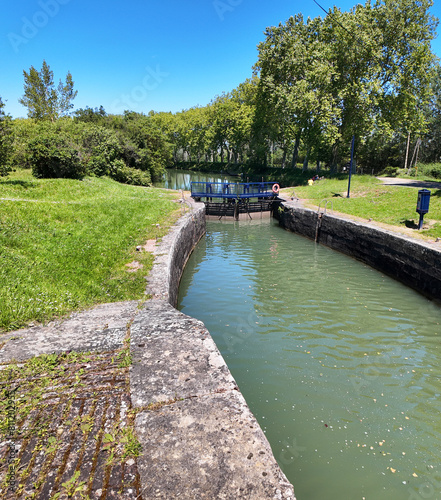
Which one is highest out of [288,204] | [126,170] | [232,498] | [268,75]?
[268,75]

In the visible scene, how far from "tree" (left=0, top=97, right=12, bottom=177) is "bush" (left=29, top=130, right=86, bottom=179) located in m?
5.57

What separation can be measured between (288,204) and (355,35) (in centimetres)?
1654

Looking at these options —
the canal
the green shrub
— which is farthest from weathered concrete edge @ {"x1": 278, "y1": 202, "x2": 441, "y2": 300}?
the canal

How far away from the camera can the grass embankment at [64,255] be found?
16.4ft

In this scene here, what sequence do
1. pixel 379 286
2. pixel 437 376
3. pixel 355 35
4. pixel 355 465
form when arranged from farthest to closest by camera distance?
1. pixel 355 35
2. pixel 379 286
3. pixel 437 376
4. pixel 355 465

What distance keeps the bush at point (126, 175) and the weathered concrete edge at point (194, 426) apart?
2384cm

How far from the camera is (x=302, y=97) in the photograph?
28562mm

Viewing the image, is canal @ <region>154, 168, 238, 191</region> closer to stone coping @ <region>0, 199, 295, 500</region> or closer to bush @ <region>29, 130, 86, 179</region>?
bush @ <region>29, 130, 86, 179</region>

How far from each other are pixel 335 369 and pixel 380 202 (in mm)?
13824

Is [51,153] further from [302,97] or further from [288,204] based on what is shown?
[302,97]

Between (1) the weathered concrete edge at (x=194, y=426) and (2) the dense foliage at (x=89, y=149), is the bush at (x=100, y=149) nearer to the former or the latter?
(2) the dense foliage at (x=89, y=149)

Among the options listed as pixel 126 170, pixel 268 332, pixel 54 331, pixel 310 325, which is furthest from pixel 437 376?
pixel 126 170

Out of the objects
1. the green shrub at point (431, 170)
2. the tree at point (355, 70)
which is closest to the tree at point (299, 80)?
the tree at point (355, 70)

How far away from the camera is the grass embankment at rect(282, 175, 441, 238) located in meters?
12.1
